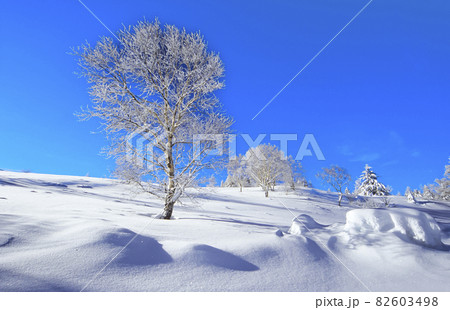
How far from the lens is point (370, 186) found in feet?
139

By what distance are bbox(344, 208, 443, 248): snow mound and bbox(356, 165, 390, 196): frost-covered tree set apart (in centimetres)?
4187

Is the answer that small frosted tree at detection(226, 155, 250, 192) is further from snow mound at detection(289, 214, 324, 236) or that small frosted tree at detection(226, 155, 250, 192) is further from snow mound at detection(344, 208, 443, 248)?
snow mound at detection(344, 208, 443, 248)

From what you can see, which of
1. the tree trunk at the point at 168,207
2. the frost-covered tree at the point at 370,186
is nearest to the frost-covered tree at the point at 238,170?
the tree trunk at the point at 168,207

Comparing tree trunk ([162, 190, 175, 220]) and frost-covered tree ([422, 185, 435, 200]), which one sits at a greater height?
tree trunk ([162, 190, 175, 220])

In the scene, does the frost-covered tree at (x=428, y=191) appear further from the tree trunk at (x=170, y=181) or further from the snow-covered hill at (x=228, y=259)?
the tree trunk at (x=170, y=181)

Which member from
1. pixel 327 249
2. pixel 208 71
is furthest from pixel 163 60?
pixel 327 249

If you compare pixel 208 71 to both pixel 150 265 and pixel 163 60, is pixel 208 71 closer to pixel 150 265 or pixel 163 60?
pixel 163 60

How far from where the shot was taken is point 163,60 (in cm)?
784

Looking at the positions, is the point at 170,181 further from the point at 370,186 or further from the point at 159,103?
the point at 370,186

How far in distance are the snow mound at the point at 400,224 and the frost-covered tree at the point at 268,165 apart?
2785 centimetres

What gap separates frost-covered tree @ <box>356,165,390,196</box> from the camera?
4169 centimetres

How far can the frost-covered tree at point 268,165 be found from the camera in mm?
33312

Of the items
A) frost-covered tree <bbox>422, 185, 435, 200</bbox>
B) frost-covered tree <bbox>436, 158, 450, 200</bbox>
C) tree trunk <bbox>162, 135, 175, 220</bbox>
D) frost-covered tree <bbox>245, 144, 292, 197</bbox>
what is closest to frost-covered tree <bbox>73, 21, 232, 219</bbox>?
tree trunk <bbox>162, 135, 175, 220</bbox>
